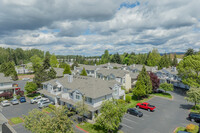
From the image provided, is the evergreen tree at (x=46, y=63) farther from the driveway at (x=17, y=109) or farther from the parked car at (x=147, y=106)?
the parked car at (x=147, y=106)

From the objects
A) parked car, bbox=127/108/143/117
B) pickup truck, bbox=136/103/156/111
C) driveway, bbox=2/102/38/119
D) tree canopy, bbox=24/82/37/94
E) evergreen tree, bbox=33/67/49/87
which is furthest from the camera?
evergreen tree, bbox=33/67/49/87

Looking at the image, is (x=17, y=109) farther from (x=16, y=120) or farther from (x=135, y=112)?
(x=135, y=112)

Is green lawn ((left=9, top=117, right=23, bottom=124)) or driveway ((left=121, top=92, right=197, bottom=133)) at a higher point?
driveway ((left=121, top=92, right=197, bottom=133))

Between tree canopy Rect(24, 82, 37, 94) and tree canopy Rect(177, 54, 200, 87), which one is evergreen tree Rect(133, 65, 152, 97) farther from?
tree canopy Rect(24, 82, 37, 94)

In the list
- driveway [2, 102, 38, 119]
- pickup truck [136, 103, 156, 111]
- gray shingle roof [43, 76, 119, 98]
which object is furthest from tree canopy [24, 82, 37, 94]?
pickup truck [136, 103, 156, 111]

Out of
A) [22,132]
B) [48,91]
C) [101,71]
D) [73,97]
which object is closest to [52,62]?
[101,71]

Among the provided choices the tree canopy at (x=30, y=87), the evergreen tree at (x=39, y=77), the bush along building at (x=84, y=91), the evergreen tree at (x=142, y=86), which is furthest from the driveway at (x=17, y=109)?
the evergreen tree at (x=142, y=86)

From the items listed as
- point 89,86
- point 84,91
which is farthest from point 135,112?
point 84,91

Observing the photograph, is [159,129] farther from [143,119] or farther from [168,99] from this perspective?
[168,99]
